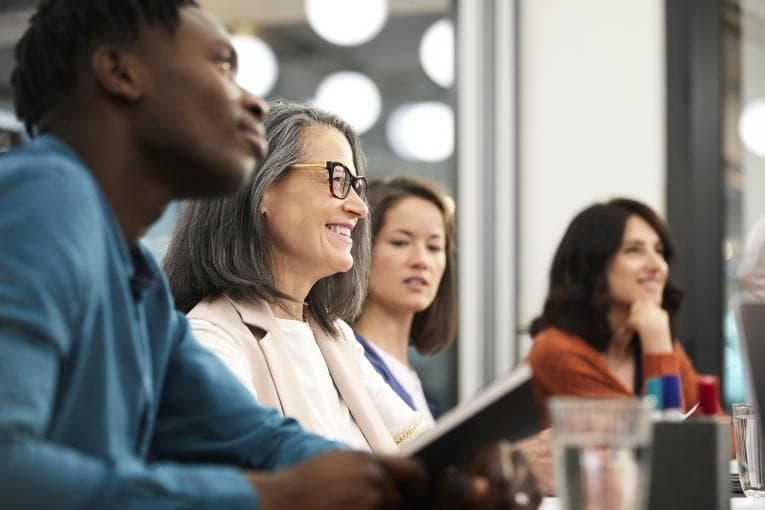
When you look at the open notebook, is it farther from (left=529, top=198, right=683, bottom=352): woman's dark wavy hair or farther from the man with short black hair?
(left=529, top=198, right=683, bottom=352): woman's dark wavy hair

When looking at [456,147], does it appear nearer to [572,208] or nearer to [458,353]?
[572,208]

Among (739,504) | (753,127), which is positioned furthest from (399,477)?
(753,127)

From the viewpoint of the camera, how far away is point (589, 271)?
3627 mm

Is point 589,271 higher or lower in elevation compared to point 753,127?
lower

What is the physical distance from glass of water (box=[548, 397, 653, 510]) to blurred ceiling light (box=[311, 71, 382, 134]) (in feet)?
19.4

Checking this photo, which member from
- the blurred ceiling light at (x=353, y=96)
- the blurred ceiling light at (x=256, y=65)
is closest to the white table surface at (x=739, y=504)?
the blurred ceiling light at (x=256, y=65)

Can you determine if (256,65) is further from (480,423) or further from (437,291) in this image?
(480,423)

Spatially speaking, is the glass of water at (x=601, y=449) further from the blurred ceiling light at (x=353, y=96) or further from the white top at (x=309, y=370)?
the blurred ceiling light at (x=353, y=96)

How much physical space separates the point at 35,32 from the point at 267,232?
3.51 feet

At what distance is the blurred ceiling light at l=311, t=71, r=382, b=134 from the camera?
687 centimetres

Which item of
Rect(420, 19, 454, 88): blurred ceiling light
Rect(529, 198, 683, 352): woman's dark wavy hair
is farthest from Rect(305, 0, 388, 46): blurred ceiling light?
Rect(529, 198, 683, 352): woman's dark wavy hair

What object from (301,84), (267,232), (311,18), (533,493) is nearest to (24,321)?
(533,493)

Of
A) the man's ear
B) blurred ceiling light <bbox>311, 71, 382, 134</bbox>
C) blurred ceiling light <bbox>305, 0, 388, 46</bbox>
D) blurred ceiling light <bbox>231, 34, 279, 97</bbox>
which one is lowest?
the man's ear

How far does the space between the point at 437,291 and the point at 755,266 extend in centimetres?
98
